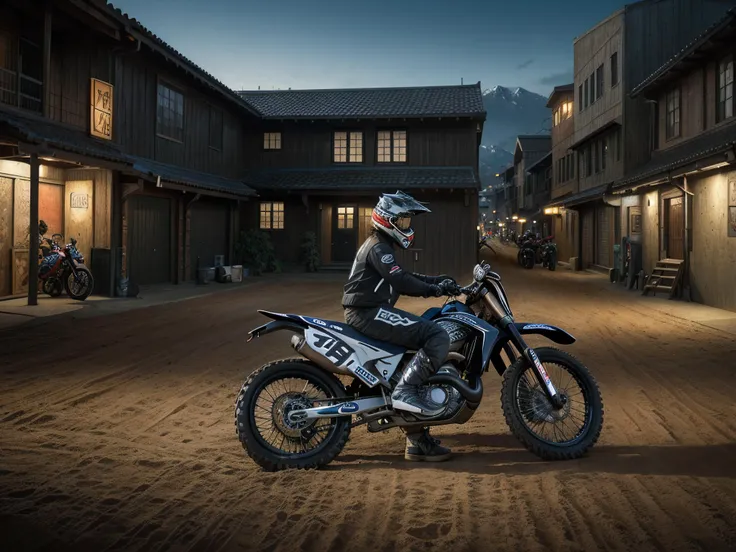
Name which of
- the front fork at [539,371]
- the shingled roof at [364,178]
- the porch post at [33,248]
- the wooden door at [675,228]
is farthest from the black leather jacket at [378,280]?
the shingled roof at [364,178]

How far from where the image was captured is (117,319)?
10.9m

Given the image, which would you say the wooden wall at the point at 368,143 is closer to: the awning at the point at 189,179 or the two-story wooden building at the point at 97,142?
the awning at the point at 189,179

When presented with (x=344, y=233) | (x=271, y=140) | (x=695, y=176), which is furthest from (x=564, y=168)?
(x=695, y=176)

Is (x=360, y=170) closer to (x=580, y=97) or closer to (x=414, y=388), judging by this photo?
(x=580, y=97)

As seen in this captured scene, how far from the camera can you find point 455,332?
4.18 metres

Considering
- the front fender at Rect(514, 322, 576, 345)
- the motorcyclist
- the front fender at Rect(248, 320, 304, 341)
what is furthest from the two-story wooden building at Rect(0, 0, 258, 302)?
the front fender at Rect(514, 322, 576, 345)

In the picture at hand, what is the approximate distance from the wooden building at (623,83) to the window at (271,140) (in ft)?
41.6

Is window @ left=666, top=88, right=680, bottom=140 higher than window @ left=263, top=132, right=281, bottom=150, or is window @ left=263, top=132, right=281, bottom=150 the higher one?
window @ left=263, top=132, right=281, bottom=150

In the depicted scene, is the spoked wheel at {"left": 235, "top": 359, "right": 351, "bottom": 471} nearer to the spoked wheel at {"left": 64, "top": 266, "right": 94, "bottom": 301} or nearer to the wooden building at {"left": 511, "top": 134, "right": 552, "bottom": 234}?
the spoked wheel at {"left": 64, "top": 266, "right": 94, "bottom": 301}

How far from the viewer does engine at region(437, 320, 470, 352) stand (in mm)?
4164

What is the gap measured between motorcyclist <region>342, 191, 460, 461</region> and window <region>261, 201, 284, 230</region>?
21.6 m

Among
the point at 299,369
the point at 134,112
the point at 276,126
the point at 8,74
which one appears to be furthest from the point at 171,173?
the point at 299,369

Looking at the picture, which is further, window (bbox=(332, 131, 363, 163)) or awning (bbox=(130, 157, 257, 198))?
window (bbox=(332, 131, 363, 163))

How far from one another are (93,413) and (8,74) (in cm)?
1094
